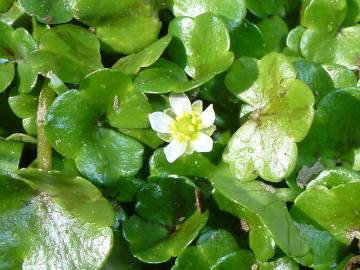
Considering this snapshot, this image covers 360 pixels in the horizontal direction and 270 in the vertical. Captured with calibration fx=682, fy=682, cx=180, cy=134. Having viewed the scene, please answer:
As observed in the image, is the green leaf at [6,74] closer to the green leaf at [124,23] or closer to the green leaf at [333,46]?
the green leaf at [124,23]

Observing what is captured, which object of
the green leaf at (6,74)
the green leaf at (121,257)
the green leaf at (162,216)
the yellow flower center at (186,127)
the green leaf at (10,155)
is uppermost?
the green leaf at (6,74)

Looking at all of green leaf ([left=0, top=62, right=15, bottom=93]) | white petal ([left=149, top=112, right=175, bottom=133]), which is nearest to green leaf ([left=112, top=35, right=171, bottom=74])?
white petal ([left=149, top=112, right=175, bottom=133])

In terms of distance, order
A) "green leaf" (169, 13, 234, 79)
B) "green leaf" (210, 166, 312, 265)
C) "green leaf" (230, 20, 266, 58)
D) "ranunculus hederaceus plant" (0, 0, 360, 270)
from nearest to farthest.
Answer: "green leaf" (210, 166, 312, 265)
"ranunculus hederaceus plant" (0, 0, 360, 270)
"green leaf" (169, 13, 234, 79)
"green leaf" (230, 20, 266, 58)

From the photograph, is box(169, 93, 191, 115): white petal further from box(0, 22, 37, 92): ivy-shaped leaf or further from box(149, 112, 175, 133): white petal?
box(0, 22, 37, 92): ivy-shaped leaf

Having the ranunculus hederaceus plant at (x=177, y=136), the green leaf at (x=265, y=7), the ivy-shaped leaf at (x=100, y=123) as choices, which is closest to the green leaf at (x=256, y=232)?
the ranunculus hederaceus plant at (x=177, y=136)

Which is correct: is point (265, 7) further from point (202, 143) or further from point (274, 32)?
point (202, 143)

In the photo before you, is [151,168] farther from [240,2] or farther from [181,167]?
[240,2]
